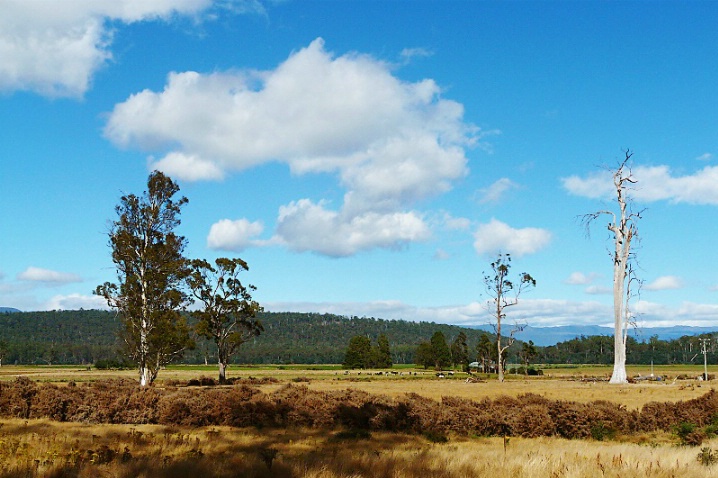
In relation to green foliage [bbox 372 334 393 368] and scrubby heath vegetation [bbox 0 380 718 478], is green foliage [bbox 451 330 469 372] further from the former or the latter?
scrubby heath vegetation [bbox 0 380 718 478]

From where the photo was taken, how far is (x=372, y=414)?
66.4 ft

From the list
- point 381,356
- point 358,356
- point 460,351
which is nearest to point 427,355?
point 460,351

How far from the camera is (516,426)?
1970cm

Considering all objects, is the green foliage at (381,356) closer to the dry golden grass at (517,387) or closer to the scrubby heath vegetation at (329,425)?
the dry golden grass at (517,387)

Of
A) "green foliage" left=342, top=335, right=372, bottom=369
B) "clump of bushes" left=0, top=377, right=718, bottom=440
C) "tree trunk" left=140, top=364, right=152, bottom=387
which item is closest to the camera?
"clump of bushes" left=0, top=377, right=718, bottom=440

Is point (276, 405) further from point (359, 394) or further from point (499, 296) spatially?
point (499, 296)

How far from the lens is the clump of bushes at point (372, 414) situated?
1980 cm

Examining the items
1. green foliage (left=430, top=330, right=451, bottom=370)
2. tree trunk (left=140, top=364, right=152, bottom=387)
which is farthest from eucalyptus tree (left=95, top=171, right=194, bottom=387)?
green foliage (left=430, top=330, right=451, bottom=370)

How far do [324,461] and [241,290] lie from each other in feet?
175

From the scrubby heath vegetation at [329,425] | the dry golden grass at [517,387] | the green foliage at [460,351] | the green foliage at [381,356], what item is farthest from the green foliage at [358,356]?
the scrubby heath vegetation at [329,425]

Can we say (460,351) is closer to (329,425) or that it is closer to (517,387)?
(517,387)

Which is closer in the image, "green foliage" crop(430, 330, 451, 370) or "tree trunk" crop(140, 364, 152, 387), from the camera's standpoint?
"tree trunk" crop(140, 364, 152, 387)

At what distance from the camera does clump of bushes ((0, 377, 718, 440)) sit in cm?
1980

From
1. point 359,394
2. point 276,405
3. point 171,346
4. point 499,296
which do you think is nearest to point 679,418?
point 359,394
